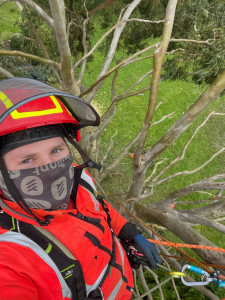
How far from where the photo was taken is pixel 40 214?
1287 mm

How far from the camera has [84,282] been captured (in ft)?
4.42

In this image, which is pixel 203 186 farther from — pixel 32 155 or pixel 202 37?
pixel 202 37

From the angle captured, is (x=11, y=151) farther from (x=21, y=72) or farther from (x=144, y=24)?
(x=21, y=72)

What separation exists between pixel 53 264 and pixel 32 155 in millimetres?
604

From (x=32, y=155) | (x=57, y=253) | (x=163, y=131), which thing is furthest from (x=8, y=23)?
(x=57, y=253)

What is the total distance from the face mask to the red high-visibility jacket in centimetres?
8

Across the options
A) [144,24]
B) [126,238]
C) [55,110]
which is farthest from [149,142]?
[55,110]

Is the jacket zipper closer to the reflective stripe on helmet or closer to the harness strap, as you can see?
the harness strap

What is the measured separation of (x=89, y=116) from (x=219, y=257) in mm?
1299

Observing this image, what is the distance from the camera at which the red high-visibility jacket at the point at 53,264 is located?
1.12m

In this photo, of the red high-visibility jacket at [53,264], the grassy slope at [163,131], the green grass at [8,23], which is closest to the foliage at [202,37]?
the red high-visibility jacket at [53,264]

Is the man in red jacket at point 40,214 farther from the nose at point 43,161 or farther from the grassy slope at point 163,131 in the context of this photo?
the grassy slope at point 163,131

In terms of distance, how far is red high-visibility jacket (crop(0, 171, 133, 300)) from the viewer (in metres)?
1.12

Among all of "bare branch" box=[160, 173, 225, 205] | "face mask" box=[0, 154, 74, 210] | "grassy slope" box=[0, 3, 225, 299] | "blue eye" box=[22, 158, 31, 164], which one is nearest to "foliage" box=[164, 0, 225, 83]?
"bare branch" box=[160, 173, 225, 205]
